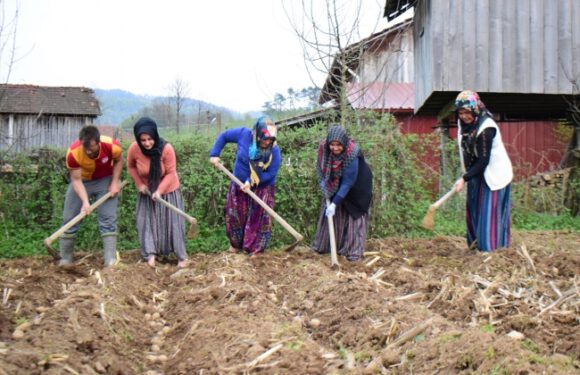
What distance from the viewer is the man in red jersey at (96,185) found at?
6.47 metres

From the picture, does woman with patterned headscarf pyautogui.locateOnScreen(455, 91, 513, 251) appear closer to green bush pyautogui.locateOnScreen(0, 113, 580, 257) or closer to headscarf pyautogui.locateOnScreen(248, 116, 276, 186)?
headscarf pyautogui.locateOnScreen(248, 116, 276, 186)

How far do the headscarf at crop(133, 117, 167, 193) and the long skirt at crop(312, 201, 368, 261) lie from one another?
1.85 m

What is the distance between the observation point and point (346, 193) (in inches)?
265

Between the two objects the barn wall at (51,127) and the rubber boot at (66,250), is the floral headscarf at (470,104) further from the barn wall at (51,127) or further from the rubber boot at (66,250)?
the barn wall at (51,127)

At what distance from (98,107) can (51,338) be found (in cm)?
2423

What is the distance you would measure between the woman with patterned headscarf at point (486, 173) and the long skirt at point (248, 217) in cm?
209

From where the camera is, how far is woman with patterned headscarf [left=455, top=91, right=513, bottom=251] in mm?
6430

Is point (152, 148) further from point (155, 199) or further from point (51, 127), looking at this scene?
point (51, 127)

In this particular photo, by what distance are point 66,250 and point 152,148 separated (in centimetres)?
151

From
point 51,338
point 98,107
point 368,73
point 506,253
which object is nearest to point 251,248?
point 506,253

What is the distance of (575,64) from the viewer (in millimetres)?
10852

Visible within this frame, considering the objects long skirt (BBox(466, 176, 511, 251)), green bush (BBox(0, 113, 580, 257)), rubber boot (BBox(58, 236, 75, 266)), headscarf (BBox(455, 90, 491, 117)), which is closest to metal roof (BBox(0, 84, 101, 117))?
green bush (BBox(0, 113, 580, 257))

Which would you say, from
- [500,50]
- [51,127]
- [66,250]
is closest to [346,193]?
[66,250]

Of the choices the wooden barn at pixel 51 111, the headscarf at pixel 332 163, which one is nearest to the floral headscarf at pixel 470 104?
the headscarf at pixel 332 163
